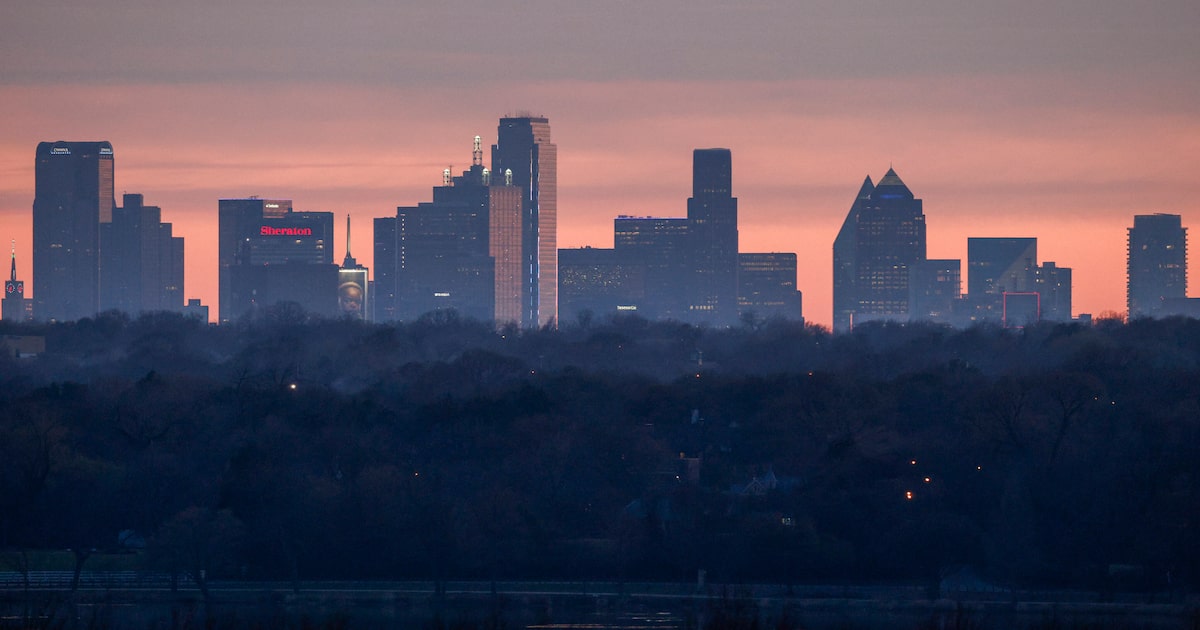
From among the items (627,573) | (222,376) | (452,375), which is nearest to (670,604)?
(627,573)

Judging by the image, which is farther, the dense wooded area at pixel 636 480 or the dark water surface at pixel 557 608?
the dense wooded area at pixel 636 480

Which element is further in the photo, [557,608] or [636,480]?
[636,480]

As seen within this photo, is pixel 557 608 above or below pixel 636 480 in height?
below

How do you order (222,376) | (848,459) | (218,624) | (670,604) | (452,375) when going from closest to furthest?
1. (218,624)
2. (670,604)
3. (848,459)
4. (452,375)
5. (222,376)

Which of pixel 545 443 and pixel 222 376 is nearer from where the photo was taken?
pixel 545 443

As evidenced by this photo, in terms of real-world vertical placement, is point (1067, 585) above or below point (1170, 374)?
below

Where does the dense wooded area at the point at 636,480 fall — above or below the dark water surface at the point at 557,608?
above

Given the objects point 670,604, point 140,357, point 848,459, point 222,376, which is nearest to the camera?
point 670,604

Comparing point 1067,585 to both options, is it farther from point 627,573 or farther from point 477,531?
point 477,531
